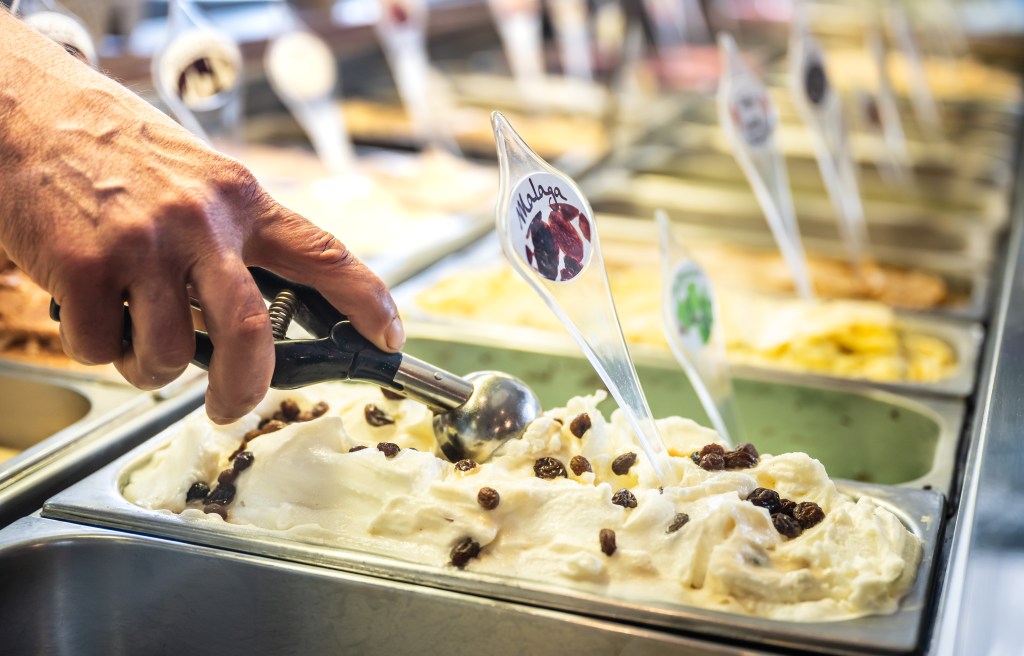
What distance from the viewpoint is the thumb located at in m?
1.23

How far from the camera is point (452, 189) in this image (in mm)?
3305

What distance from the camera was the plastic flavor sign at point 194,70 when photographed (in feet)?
7.64

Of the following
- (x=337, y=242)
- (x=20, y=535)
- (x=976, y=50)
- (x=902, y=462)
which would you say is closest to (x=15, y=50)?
(x=337, y=242)

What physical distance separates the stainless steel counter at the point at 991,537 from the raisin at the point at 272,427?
2.83 feet

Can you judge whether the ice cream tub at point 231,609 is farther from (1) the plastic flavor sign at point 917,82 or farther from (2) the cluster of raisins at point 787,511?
(1) the plastic flavor sign at point 917,82

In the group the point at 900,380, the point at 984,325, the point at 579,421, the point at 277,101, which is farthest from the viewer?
the point at 277,101

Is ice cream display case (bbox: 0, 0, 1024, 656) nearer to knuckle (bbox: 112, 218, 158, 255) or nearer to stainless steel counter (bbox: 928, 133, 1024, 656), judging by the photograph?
stainless steel counter (bbox: 928, 133, 1024, 656)

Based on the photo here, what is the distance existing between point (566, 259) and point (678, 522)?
0.35 m

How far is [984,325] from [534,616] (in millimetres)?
1583

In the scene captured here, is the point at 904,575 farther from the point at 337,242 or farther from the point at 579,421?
the point at 337,242

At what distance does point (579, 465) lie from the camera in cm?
138

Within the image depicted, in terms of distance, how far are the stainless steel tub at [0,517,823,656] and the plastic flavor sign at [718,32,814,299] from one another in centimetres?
138

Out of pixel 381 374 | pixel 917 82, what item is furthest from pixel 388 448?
pixel 917 82

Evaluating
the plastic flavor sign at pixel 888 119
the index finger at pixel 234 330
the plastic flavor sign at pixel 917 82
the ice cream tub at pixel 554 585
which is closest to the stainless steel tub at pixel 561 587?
the ice cream tub at pixel 554 585
